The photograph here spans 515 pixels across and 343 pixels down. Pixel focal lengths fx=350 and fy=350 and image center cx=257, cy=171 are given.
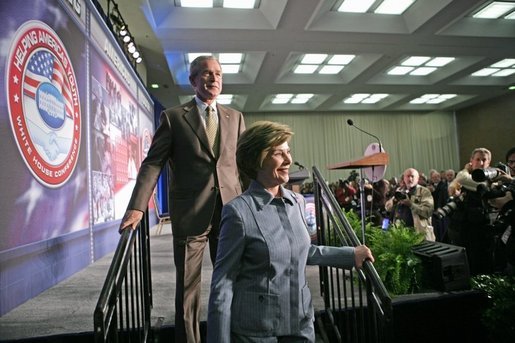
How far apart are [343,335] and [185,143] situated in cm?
163

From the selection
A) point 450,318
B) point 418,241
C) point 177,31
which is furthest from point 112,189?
point 450,318

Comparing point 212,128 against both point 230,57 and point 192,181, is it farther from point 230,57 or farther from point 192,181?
point 230,57

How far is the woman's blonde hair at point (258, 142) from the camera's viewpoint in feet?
3.63

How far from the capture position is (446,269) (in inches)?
106

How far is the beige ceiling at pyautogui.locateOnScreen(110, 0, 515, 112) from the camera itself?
261 inches

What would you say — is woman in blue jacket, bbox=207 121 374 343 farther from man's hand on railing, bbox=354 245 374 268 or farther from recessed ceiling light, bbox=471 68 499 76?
recessed ceiling light, bbox=471 68 499 76

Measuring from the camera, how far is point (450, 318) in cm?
263

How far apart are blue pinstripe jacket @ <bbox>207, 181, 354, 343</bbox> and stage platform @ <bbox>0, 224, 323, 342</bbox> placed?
132 centimetres

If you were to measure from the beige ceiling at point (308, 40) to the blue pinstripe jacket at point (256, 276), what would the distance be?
19.0 ft

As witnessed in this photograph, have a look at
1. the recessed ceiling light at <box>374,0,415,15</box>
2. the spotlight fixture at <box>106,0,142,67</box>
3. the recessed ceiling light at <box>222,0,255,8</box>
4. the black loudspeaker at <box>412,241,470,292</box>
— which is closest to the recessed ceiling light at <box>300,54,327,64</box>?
the recessed ceiling light at <box>374,0,415,15</box>

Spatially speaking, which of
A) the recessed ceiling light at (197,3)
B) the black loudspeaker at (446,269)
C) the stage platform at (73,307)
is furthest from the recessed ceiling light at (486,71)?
the stage platform at (73,307)

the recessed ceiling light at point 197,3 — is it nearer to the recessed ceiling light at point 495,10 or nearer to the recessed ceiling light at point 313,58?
the recessed ceiling light at point 313,58

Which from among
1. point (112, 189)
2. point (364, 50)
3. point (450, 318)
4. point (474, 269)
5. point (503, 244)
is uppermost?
point (364, 50)

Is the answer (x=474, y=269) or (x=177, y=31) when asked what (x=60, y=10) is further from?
(x=474, y=269)
